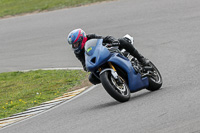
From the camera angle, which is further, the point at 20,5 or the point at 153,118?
the point at 20,5

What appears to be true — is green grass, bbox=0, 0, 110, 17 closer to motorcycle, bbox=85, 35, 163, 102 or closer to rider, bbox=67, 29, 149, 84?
rider, bbox=67, 29, 149, 84

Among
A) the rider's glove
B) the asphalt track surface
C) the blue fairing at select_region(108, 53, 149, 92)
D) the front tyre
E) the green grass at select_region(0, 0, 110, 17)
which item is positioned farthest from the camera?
the green grass at select_region(0, 0, 110, 17)

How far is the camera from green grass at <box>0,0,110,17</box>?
21.5 metres

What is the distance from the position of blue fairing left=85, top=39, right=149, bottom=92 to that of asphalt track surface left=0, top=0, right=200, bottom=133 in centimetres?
29

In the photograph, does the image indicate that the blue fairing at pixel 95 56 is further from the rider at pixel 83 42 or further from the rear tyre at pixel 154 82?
the rear tyre at pixel 154 82

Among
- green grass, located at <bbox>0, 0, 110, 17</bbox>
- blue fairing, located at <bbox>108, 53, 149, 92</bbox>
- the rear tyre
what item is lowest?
green grass, located at <bbox>0, 0, 110, 17</bbox>

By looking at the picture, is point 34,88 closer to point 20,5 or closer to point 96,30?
point 96,30

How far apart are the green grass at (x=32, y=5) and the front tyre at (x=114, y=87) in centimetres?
1274

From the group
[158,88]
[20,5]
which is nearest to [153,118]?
[158,88]

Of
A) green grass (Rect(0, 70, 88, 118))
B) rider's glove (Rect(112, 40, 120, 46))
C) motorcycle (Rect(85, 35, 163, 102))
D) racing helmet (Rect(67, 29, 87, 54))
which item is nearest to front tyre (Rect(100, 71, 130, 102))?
motorcycle (Rect(85, 35, 163, 102))

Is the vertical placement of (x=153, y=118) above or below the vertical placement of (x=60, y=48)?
above

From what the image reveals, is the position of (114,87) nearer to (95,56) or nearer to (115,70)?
(115,70)

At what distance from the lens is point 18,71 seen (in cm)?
1498

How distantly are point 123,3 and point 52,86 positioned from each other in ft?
26.8
